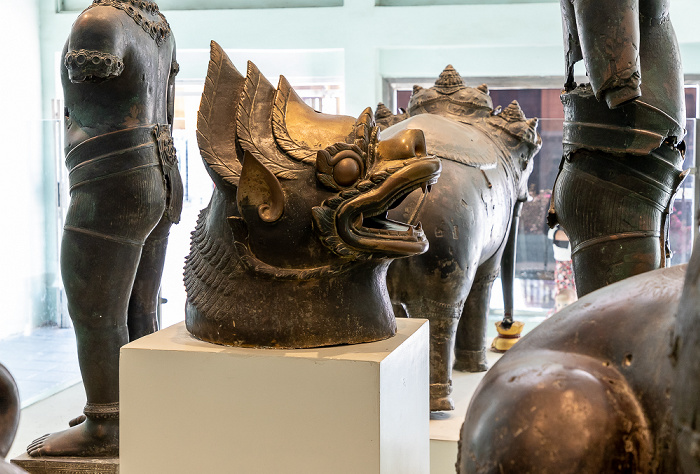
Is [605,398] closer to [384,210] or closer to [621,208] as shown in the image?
[384,210]

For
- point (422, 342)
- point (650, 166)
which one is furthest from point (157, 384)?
point (650, 166)

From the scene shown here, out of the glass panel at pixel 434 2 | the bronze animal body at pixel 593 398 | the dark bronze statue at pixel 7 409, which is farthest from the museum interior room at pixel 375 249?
the glass panel at pixel 434 2

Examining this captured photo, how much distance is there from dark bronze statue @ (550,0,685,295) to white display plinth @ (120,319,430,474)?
2.97 feet

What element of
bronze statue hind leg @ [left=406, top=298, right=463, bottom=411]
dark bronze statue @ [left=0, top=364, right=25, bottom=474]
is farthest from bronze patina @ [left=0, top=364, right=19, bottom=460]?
bronze statue hind leg @ [left=406, top=298, right=463, bottom=411]

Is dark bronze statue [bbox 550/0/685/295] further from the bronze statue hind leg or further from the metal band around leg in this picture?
the metal band around leg

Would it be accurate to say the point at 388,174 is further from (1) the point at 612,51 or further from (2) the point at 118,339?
(2) the point at 118,339

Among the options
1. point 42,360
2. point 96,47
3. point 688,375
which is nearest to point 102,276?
point 96,47

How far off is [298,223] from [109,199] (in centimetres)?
107

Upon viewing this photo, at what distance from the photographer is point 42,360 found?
16.3ft

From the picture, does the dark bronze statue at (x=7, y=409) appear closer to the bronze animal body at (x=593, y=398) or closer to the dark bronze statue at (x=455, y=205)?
the bronze animal body at (x=593, y=398)

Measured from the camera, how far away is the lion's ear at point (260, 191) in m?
2.08

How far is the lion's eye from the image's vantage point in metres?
2.09

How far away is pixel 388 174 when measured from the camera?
2066mm

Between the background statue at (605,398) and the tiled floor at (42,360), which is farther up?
the background statue at (605,398)
